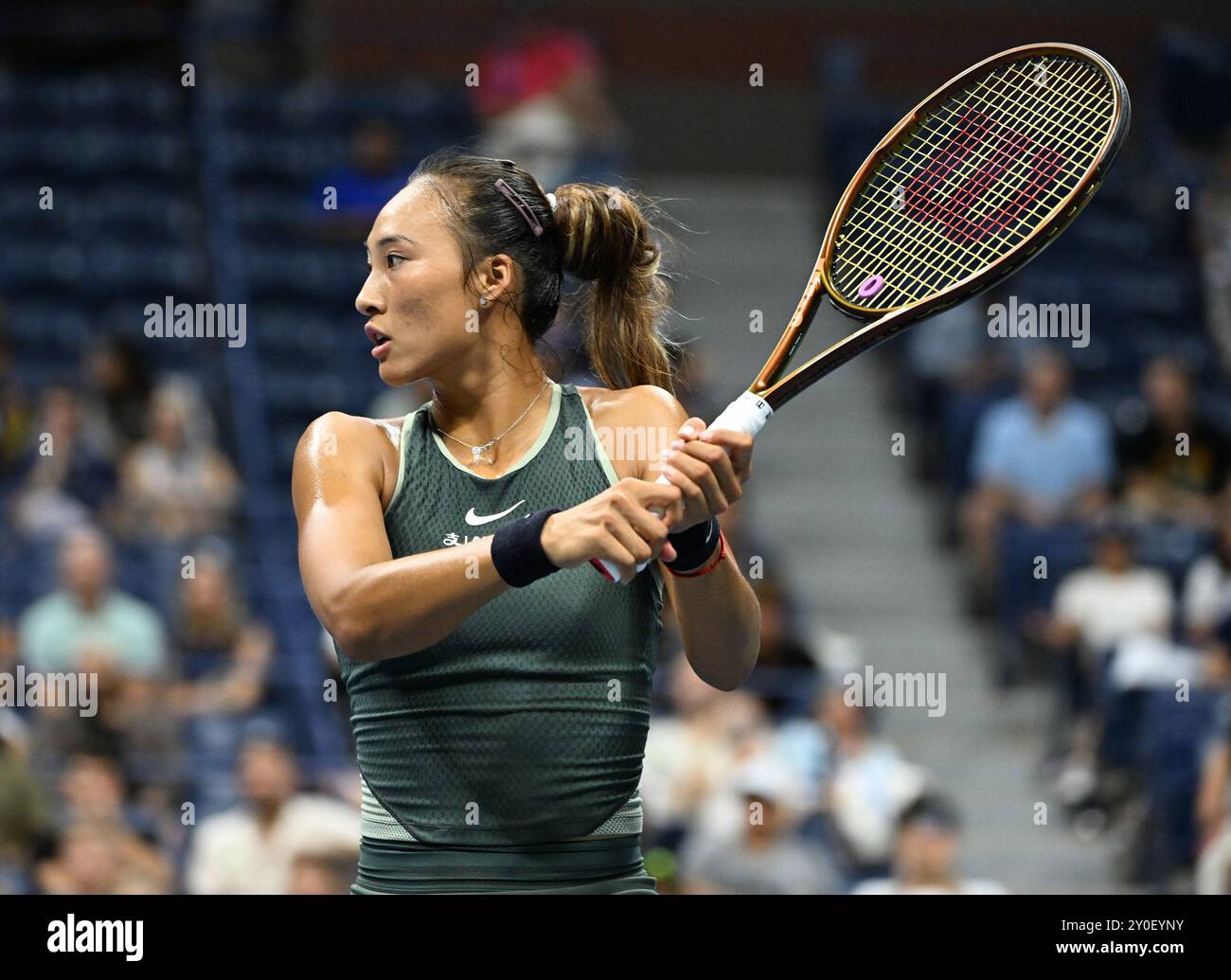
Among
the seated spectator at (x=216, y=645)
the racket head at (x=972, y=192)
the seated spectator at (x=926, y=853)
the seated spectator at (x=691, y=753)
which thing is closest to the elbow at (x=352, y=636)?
the racket head at (x=972, y=192)

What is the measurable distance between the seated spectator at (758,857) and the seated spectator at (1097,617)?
1497 millimetres

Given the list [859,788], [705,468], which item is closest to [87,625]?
[859,788]

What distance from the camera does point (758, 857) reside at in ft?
17.9

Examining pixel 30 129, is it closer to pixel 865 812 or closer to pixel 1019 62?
pixel 865 812

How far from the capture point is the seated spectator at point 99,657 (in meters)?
6.00

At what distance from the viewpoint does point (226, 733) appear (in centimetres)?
611

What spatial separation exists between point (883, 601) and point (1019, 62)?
537cm

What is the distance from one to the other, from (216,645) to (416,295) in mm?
4323

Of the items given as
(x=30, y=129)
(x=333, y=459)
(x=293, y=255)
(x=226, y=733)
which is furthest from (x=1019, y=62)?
(x=30, y=129)

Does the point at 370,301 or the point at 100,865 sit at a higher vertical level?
the point at 370,301

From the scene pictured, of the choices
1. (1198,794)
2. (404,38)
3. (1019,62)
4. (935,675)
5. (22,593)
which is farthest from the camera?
(404,38)

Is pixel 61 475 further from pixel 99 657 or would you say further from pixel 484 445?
pixel 484 445

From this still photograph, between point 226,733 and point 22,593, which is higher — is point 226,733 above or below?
below

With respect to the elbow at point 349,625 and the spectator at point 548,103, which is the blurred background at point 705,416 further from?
the elbow at point 349,625
